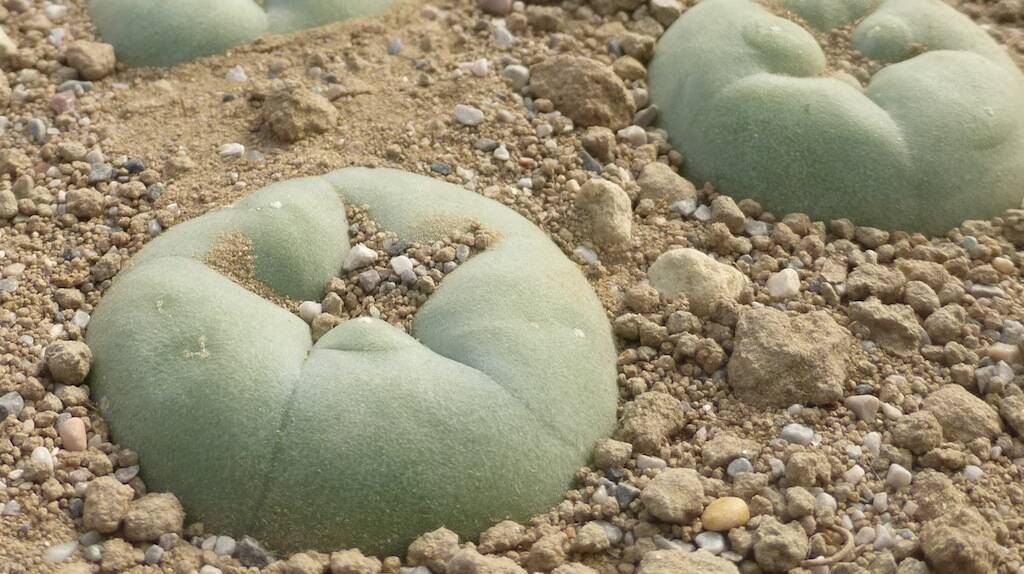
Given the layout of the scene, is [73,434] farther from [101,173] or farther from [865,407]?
[865,407]

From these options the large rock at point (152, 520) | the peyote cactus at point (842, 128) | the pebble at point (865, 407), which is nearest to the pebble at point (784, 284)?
the peyote cactus at point (842, 128)

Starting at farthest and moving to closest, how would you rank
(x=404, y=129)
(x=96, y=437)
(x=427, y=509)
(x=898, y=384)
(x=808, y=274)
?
1. (x=404, y=129)
2. (x=808, y=274)
3. (x=898, y=384)
4. (x=96, y=437)
5. (x=427, y=509)

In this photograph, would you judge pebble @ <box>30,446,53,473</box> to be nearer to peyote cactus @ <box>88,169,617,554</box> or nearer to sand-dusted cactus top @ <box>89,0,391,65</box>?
peyote cactus @ <box>88,169,617,554</box>

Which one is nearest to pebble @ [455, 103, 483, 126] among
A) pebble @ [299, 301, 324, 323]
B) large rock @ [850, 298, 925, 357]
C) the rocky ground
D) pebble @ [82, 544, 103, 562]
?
the rocky ground

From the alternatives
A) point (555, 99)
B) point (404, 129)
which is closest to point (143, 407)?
point (404, 129)

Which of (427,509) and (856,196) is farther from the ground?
(856,196)

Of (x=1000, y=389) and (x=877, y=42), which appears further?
(x=877, y=42)

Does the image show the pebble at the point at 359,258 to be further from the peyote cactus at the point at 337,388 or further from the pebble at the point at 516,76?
the pebble at the point at 516,76

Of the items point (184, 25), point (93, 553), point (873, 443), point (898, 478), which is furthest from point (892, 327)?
point (184, 25)

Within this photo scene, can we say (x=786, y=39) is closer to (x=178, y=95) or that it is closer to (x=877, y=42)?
(x=877, y=42)
